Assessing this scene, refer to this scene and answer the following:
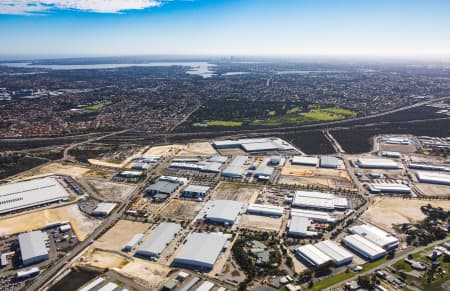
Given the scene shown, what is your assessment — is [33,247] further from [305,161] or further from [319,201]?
[305,161]

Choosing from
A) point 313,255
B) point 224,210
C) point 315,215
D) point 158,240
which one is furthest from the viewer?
point 224,210

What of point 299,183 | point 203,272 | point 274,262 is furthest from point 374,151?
point 203,272

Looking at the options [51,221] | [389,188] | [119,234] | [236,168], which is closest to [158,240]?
[119,234]

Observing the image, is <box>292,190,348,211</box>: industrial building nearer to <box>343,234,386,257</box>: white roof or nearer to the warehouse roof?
<box>343,234,386,257</box>: white roof

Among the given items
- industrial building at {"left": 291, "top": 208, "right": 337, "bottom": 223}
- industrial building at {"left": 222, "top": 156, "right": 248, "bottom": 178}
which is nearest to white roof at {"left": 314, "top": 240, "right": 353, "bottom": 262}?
industrial building at {"left": 291, "top": 208, "right": 337, "bottom": 223}

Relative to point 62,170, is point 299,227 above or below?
above

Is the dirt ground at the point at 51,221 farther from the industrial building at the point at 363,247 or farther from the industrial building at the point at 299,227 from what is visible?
the industrial building at the point at 363,247

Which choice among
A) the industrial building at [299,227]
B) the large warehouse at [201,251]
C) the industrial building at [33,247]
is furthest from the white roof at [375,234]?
the industrial building at [33,247]
